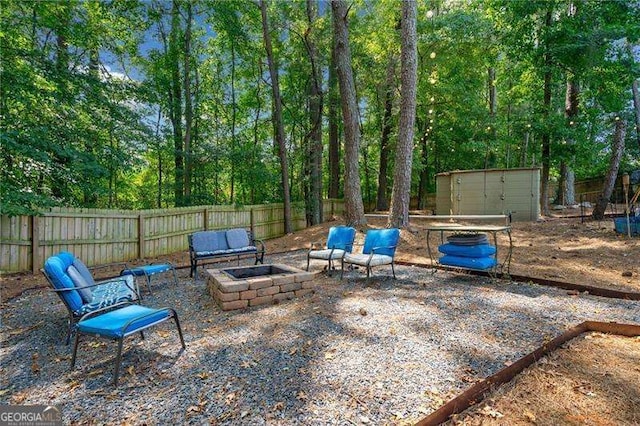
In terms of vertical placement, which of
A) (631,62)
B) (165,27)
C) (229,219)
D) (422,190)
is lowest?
(229,219)

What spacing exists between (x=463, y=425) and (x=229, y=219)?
9705 mm

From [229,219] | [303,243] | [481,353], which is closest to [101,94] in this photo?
[229,219]

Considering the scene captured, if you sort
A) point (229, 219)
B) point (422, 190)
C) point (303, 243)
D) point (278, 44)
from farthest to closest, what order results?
point (422, 190) → point (278, 44) → point (229, 219) → point (303, 243)

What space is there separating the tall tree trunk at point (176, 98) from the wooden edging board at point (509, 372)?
11.1 meters

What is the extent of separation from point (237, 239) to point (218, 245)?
0.42 metres

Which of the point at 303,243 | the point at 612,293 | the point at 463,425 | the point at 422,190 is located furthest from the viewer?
the point at 422,190

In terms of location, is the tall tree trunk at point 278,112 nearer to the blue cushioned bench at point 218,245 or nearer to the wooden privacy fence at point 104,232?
the wooden privacy fence at point 104,232

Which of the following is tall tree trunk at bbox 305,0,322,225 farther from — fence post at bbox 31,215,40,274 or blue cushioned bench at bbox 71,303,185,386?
blue cushioned bench at bbox 71,303,185,386

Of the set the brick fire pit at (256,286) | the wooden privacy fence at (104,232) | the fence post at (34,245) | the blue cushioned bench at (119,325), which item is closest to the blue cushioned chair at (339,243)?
the brick fire pit at (256,286)

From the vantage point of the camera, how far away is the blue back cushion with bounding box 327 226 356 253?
20.4 feet

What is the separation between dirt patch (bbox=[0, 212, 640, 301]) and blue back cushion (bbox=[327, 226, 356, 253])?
1560mm

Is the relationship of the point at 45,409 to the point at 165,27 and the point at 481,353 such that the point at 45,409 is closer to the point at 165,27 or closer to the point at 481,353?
the point at 481,353

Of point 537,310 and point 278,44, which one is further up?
point 278,44

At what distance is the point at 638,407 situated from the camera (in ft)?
6.84
